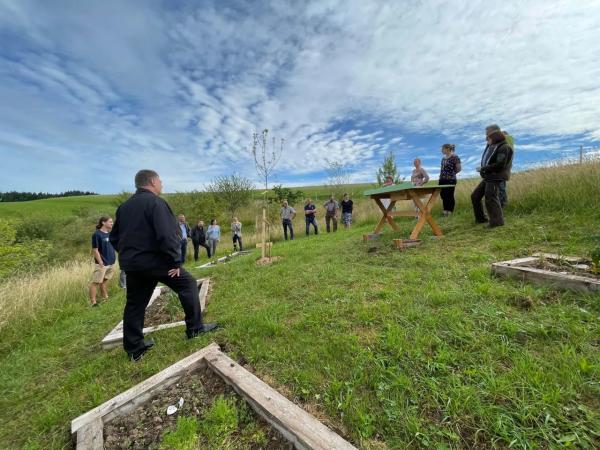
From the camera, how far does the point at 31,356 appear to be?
3568mm

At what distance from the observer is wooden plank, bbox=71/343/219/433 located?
189 centimetres

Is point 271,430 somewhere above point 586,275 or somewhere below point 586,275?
below

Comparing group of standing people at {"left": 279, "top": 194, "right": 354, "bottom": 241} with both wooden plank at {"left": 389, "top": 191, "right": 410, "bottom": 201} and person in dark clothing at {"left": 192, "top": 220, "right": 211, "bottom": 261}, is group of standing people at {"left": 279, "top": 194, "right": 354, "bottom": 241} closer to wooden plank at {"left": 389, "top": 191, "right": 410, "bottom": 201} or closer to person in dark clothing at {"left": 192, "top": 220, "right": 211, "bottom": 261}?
person in dark clothing at {"left": 192, "top": 220, "right": 211, "bottom": 261}

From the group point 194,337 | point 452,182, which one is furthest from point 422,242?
point 194,337

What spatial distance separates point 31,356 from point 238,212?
26.8 meters

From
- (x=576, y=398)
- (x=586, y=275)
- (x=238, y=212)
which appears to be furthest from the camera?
(x=238, y=212)

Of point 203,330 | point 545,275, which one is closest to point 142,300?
point 203,330

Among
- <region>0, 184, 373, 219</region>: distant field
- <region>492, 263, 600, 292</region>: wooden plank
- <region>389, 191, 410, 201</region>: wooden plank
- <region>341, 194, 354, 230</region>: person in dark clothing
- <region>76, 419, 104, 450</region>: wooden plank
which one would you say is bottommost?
<region>76, 419, 104, 450</region>: wooden plank

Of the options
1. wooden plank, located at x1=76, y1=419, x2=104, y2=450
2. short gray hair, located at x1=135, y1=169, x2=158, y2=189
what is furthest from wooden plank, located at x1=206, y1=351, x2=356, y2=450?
short gray hair, located at x1=135, y1=169, x2=158, y2=189

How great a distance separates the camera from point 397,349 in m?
2.13

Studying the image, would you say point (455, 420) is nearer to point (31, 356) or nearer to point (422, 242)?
point (422, 242)

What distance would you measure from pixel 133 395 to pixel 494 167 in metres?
6.21

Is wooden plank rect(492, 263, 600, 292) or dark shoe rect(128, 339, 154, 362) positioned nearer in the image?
wooden plank rect(492, 263, 600, 292)

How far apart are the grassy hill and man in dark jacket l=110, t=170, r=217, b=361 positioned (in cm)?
33
